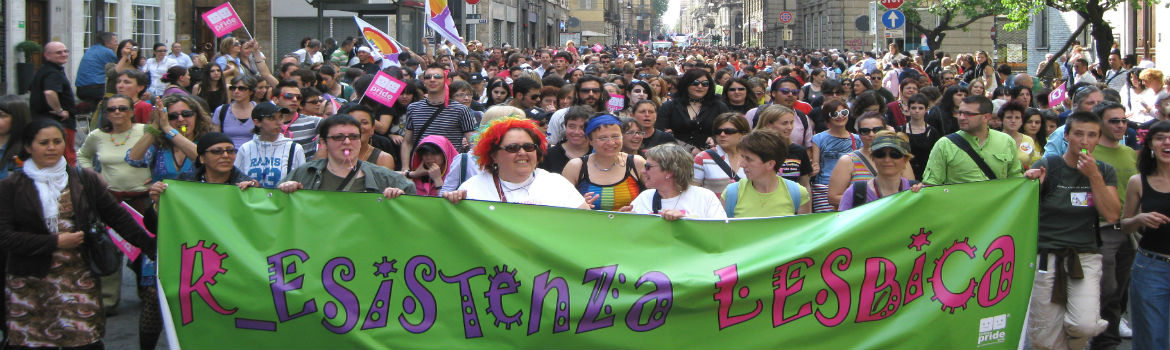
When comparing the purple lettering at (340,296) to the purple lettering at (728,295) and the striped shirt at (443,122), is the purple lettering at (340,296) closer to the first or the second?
the purple lettering at (728,295)

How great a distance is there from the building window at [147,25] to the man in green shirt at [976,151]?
824 inches

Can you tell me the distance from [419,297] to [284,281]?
63cm

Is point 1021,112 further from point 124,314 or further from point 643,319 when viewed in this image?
point 124,314

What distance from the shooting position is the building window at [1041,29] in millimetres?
36750

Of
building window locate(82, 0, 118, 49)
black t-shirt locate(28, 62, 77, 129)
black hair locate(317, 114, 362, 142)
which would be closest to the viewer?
black hair locate(317, 114, 362, 142)

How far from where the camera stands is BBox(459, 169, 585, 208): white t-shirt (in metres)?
5.81

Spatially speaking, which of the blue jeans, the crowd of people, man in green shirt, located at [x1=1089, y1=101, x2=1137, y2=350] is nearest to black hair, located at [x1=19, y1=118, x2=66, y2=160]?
the crowd of people

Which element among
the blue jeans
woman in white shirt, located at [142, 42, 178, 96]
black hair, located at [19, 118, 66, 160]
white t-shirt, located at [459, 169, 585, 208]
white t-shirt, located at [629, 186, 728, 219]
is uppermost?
woman in white shirt, located at [142, 42, 178, 96]

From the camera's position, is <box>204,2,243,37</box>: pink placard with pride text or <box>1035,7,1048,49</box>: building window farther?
<box>1035,7,1048,49</box>: building window

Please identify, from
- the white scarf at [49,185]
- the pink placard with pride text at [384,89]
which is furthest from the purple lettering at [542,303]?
the pink placard with pride text at [384,89]

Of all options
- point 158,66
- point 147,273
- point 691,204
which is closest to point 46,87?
point 158,66

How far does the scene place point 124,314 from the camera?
25.2 ft

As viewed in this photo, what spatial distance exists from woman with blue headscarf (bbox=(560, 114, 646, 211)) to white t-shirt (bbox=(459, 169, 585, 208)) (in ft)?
2.45

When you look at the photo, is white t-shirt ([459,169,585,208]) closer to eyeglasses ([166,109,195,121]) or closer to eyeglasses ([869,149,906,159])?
eyeglasses ([869,149,906,159])
